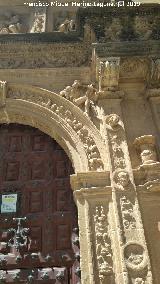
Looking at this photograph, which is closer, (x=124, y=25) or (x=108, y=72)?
(x=108, y=72)

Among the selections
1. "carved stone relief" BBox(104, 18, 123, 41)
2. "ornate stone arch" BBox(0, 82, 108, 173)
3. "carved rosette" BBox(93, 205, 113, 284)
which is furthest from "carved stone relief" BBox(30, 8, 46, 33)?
"carved rosette" BBox(93, 205, 113, 284)

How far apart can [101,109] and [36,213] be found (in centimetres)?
180

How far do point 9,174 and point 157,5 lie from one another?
3.82 m

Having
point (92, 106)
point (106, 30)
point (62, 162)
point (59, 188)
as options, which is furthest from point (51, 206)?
point (106, 30)

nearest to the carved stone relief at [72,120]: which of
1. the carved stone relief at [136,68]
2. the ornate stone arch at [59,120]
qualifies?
the ornate stone arch at [59,120]

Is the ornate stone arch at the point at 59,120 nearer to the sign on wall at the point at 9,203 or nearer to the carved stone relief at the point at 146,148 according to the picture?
the carved stone relief at the point at 146,148

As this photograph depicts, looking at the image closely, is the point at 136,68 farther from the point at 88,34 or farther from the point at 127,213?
the point at 127,213

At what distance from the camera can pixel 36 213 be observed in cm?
509

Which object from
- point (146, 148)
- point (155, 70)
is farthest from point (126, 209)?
point (155, 70)

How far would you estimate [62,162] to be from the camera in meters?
5.62

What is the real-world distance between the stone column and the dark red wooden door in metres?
0.39

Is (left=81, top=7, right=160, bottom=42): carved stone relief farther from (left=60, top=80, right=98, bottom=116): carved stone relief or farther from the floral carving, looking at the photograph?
the floral carving

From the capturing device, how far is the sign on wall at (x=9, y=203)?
514 centimetres

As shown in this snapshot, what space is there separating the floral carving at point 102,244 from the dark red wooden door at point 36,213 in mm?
447
